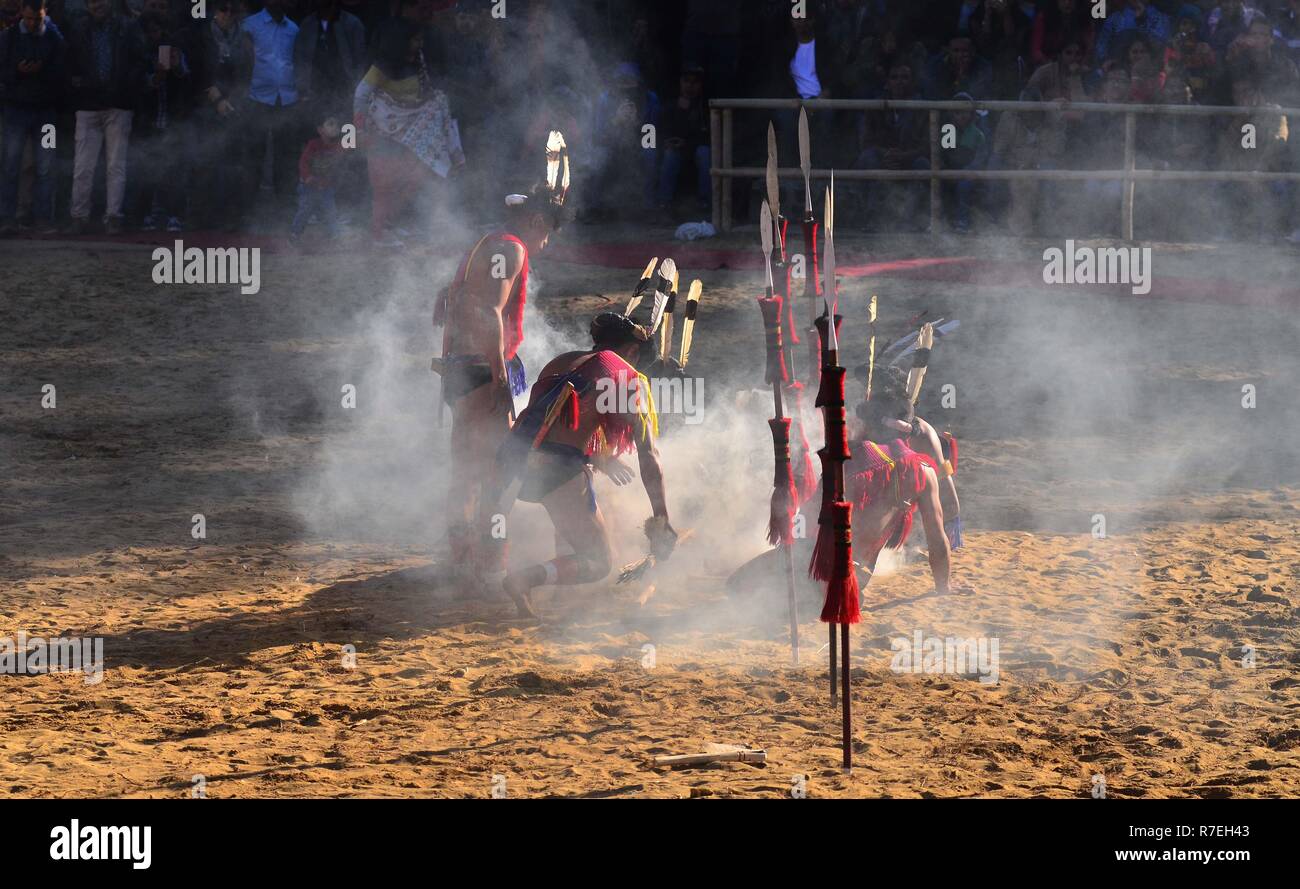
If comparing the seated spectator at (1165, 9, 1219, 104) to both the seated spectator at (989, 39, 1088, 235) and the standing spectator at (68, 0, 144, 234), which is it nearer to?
the seated spectator at (989, 39, 1088, 235)

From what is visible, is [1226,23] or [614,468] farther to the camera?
[1226,23]

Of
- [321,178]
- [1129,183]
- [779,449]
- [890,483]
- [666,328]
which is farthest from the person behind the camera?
[321,178]

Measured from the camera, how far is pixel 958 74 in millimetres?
14578

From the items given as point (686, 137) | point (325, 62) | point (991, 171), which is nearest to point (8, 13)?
point (325, 62)

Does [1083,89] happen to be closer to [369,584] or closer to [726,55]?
[726,55]

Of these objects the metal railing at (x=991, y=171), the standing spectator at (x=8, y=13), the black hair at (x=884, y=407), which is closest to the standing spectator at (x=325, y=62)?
the standing spectator at (x=8, y=13)

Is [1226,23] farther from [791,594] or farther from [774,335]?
[791,594]

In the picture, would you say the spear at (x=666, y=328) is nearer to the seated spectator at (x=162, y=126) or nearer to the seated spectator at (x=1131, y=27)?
the seated spectator at (x=162, y=126)

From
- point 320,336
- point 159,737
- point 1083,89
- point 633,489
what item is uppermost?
point 1083,89

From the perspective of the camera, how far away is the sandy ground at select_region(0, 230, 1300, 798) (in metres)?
5.77

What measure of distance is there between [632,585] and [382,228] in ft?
22.4

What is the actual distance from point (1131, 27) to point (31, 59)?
9.72 meters

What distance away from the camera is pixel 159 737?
595 cm

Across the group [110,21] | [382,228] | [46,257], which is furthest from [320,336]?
[110,21]
